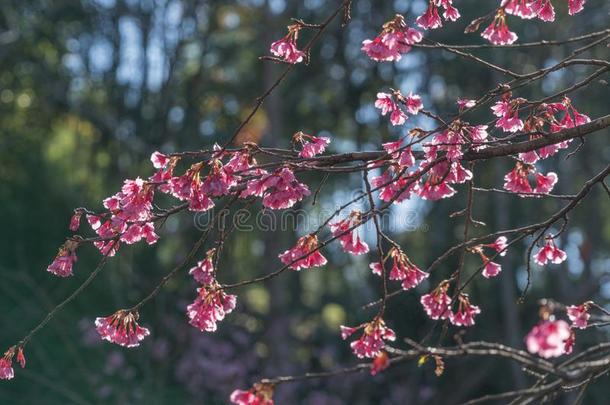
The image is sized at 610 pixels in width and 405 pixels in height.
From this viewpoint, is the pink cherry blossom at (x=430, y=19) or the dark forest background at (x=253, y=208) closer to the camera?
the pink cherry blossom at (x=430, y=19)

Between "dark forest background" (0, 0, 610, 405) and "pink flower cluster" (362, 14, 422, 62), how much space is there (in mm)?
6239

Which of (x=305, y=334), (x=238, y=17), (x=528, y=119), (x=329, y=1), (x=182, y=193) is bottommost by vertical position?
(x=182, y=193)

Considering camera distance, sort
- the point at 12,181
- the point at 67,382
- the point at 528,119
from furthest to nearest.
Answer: the point at 12,181 → the point at 67,382 → the point at 528,119

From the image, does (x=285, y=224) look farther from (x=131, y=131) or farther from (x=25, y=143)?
(x=25, y=143)

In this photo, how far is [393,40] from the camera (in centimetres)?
285

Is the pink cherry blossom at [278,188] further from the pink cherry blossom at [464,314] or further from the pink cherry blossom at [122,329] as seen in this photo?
the pink cherry blossom at [464,314]

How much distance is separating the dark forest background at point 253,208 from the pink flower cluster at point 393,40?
624 cm

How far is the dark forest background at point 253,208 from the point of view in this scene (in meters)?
9.78

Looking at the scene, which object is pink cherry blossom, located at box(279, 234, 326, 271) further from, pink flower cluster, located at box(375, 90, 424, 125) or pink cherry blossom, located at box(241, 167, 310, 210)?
pink flower cluster, located at box(375, 90, 424, 125)

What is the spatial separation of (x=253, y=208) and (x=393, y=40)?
292 inches

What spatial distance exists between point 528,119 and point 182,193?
116 centimetres

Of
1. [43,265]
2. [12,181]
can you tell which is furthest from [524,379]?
[12,181]

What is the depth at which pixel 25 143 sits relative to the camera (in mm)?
11672
